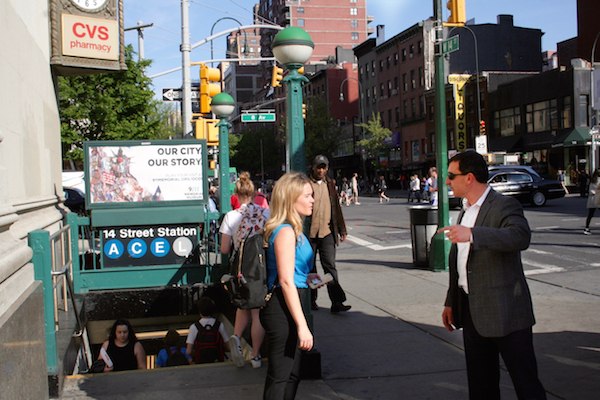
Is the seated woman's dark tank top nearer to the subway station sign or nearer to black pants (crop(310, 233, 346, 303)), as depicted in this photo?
the subway station sign

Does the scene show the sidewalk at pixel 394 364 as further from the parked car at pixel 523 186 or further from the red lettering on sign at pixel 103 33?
the parked car at pixel 523 186

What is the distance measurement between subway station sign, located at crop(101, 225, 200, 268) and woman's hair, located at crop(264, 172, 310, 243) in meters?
4.35

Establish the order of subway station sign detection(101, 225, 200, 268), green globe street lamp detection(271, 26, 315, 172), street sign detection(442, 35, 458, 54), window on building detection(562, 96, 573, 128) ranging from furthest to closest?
1. window on building detection(562, 96, 573, 128)
2. street sign detection(442, 35, 458, 54)
3. subway station sign detection(101, 225, 200, 268)
4. green globe street lamp detection(271, 26, 315, 172)

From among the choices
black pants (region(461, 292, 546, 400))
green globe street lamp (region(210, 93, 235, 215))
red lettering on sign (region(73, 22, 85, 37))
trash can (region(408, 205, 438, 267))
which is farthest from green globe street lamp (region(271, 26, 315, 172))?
green globe street lamp (region(210, 93, 235, 215))

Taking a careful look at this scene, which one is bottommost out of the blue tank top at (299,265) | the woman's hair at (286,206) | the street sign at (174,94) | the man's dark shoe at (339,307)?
the man's dark shoe at (339,307)

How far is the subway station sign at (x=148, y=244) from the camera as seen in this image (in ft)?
24.7

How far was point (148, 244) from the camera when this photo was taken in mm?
7621

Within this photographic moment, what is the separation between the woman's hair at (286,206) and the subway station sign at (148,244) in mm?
4350

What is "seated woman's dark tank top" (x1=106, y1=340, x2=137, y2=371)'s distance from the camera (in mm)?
6965

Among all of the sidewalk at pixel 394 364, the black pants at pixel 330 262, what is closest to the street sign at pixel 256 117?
the black pants at pixel 330 262

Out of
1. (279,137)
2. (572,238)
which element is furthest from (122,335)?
(279,137)

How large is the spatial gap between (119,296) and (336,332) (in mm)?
2987

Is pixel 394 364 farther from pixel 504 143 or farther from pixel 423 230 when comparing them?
pixel 504 143

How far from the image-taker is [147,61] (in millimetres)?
25859
